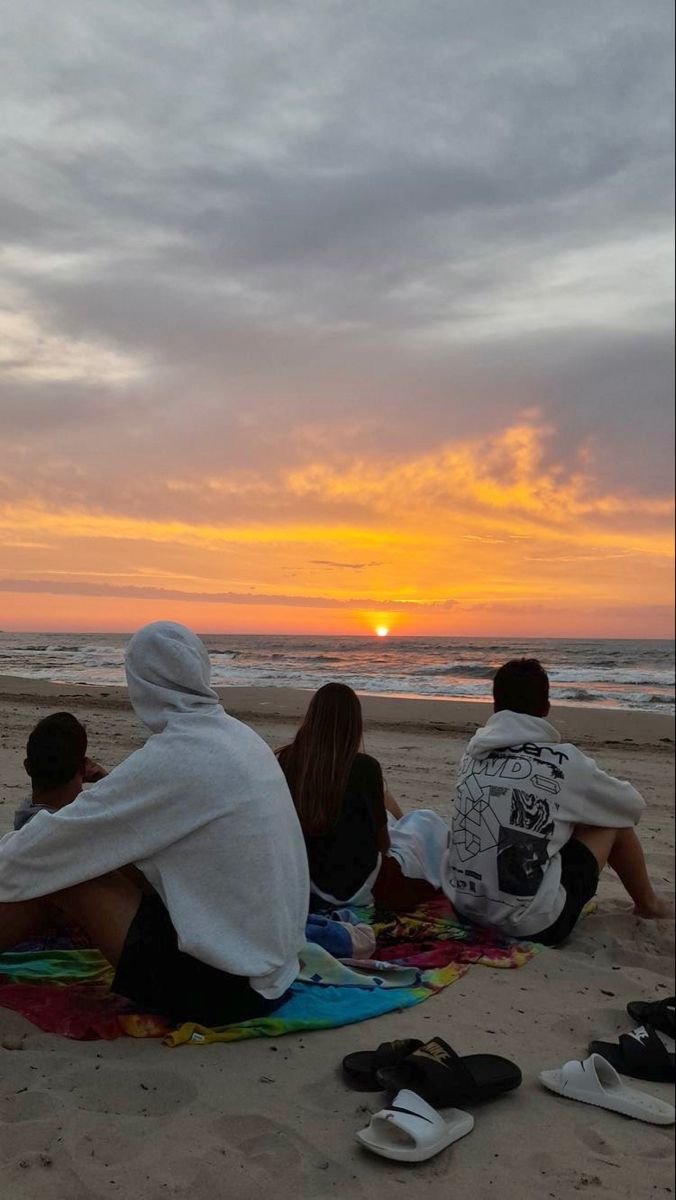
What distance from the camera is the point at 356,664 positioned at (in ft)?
14.7

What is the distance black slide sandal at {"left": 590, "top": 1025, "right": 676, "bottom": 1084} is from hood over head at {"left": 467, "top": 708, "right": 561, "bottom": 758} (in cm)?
110

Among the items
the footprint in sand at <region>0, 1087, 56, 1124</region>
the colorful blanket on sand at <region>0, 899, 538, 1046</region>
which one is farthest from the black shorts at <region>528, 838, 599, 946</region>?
the footprint in sand at <region>0, 1087, 56, 1124</region>

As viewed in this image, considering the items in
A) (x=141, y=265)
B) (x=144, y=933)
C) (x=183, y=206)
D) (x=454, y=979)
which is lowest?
(x=454, y=979)

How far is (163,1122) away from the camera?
2.07 meters

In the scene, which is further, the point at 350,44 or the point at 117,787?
the point at 350,44

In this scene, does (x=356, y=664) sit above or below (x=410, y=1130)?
above

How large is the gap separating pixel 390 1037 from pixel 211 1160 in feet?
2.56

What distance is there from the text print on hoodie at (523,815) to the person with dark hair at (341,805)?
0.31 metres

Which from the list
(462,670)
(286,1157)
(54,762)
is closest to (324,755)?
(54,762)

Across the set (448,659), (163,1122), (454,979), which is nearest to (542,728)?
(454,979)

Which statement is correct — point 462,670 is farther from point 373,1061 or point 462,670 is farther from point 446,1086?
point 446,1086

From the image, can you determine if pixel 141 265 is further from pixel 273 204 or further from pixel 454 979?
pixel 454 979

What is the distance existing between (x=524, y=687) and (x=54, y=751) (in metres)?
1.69

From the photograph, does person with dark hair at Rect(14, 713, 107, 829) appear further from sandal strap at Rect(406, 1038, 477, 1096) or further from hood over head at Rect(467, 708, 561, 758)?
hood over head at Rect(467, 708, 561, 758)
